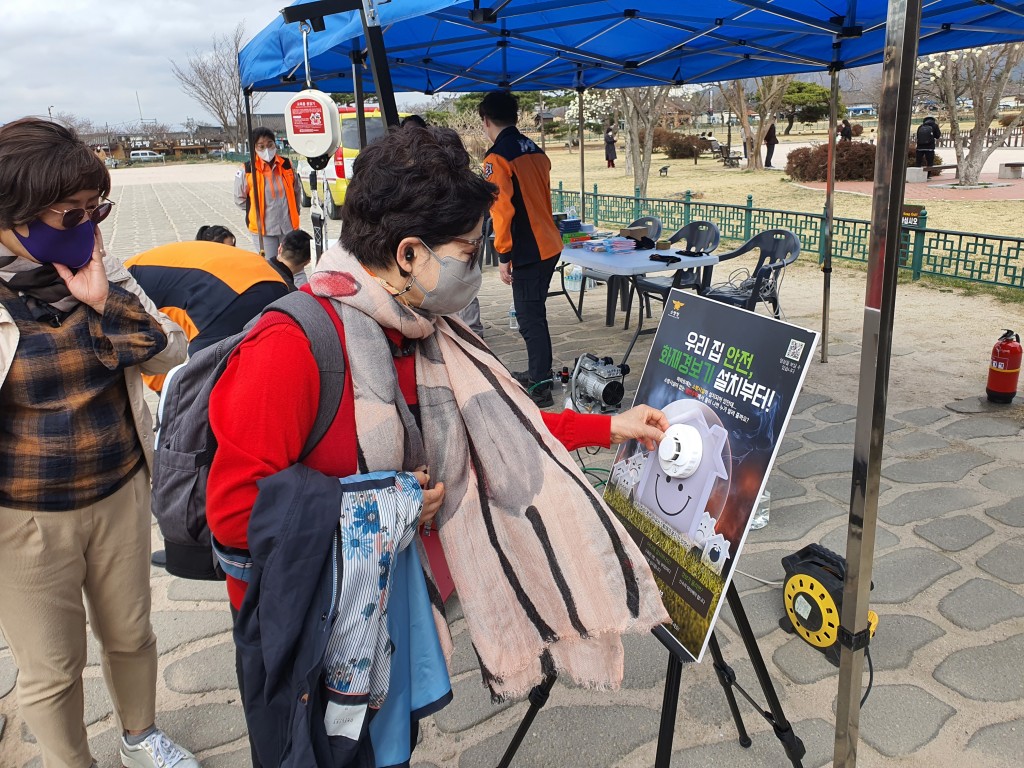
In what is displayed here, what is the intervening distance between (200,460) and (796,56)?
6.44 meters

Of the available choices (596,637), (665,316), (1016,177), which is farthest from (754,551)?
(1016,177)

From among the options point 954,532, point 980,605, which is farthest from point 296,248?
point 980,605

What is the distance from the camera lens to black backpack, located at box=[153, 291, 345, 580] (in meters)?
1.38

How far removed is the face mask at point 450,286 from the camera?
150 centimetres

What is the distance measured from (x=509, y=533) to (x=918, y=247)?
933cm

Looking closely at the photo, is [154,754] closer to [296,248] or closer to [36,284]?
[36,284]

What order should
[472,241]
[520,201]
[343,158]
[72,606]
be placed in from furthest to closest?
1. [343,158]
2. [520,201]
3. [72,606]
4. [472,241]

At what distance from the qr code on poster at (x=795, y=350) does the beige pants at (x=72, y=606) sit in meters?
1.81

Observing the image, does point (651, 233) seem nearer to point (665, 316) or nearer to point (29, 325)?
point (665, 316)

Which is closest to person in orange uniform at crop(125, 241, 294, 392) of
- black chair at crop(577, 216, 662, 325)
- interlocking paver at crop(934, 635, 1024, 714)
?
interlocking paver at crop(934, 635, 1024, 714)

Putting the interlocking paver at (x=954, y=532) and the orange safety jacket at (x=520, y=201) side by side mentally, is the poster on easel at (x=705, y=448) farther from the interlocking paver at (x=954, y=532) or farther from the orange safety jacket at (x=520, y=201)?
the orange safety jacket at (x=520, y=201)

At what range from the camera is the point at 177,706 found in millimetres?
2674

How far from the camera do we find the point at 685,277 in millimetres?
7117

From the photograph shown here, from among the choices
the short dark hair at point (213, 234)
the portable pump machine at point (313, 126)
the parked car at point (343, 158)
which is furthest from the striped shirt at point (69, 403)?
the parked car at point (343, 158)
